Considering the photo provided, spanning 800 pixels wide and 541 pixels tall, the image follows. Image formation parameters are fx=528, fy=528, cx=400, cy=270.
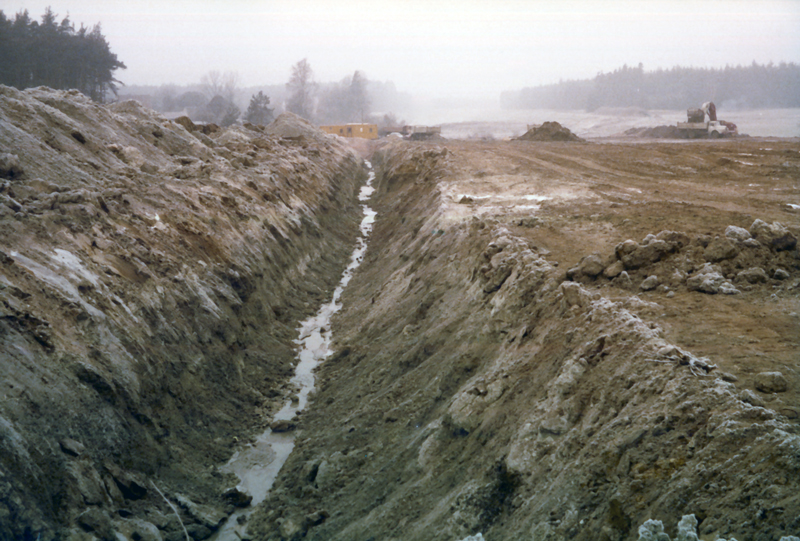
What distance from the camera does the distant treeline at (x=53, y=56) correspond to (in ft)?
117

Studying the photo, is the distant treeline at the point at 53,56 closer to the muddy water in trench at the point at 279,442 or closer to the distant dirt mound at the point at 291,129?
the distant dirt mound at the point at 291,129

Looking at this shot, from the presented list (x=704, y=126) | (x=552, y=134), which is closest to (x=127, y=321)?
(x=552, y=134)

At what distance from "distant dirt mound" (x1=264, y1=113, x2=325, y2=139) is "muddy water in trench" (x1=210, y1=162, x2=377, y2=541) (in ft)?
90.3

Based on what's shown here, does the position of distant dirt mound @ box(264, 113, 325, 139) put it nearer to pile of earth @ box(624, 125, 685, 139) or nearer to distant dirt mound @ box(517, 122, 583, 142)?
distant dirt mound @ box(517, 122, 583, 142)

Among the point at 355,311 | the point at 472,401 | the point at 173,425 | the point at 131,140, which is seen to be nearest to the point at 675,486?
the point at 472,401

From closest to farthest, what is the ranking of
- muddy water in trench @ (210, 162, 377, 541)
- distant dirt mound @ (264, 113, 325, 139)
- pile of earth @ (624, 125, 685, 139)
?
muddy water in trench @ (210, 162, 377, 541) < pile of earth @ (624, 125, 685, 139) < distant dirt mound @ (264, 113, 325, 139)

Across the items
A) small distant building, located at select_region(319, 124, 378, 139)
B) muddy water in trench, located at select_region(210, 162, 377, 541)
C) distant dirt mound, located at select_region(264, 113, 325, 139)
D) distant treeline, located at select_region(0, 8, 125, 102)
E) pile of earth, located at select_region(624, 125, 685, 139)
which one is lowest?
muddy water in trench, located at select_region(210, 162, 377, 541)

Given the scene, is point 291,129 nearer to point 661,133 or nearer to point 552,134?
point 552,134

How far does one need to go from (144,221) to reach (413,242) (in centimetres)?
710

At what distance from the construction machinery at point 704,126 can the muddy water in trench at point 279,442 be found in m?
31.3

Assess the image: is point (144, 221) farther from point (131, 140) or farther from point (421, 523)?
point (421, 523)

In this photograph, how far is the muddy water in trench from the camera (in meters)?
7.86

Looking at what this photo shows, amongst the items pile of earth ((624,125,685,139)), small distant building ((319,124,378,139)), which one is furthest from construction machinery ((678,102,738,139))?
small distant building ((319,124,378,139))

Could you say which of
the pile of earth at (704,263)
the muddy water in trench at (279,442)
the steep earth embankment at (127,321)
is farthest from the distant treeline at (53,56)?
the pile of earth at (704,263)
